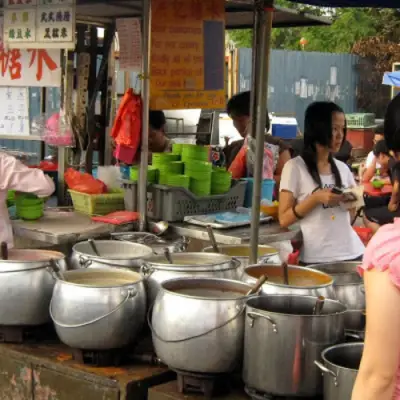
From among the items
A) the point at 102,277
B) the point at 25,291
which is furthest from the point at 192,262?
the point at 25,291

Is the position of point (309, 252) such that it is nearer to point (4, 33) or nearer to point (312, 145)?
point (312, 145)

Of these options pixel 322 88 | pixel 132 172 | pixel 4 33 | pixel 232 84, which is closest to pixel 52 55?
pixel 4 33

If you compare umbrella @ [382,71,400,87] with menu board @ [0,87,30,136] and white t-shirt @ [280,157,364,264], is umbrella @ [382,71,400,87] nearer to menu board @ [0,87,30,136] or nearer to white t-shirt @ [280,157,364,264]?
menu board @ [0,87,30,136]

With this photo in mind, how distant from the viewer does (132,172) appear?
480 centimetres

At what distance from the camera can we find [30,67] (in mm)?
5020

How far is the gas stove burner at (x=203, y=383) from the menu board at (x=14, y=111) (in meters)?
2.94

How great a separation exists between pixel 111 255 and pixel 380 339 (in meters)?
2.08

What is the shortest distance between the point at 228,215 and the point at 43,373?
181 centimetres

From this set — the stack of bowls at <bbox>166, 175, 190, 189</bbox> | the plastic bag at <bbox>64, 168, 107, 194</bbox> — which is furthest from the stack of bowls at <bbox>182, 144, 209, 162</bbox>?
the plastic bag at <bbox>64, 168, 107, 194</bbox>

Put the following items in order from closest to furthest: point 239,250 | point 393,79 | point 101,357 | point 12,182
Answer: point 101,357 → point 239,250 → point 12,182 → point 393,79

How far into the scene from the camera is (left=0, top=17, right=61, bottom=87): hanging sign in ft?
16.1

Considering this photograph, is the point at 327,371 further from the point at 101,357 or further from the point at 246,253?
the point at 246,253

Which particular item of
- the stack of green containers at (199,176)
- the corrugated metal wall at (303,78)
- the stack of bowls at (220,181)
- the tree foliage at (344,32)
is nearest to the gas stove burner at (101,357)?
the stack of green containers at (199,176)

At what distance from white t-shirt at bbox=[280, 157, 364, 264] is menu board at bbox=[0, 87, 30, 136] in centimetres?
200
